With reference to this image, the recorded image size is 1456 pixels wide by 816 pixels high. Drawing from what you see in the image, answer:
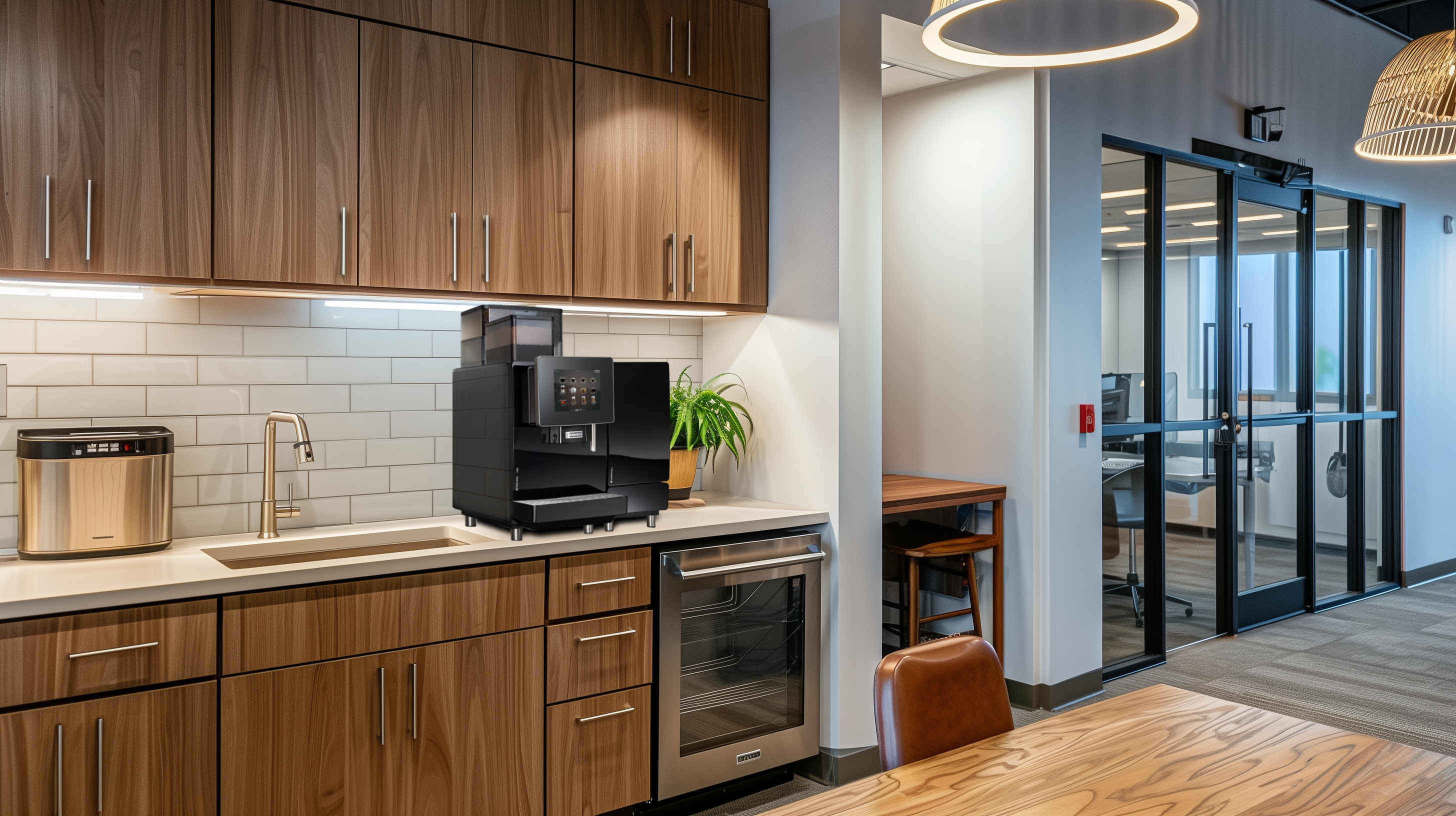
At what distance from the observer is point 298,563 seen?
103 inches

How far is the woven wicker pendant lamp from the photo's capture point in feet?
8.24

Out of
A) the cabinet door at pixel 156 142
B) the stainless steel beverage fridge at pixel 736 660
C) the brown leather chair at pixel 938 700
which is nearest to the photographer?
the brown leather chair at pixel 938 700

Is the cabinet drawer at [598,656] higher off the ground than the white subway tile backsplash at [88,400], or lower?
lower

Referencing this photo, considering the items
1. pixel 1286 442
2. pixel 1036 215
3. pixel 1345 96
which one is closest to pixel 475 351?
pixel 1036 215

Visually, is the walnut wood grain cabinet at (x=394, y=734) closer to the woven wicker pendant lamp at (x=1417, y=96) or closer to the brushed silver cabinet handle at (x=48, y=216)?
the brushed silver cabinet handle at (x=48, y=216)

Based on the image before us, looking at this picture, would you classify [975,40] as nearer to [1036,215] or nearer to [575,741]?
[575,741]

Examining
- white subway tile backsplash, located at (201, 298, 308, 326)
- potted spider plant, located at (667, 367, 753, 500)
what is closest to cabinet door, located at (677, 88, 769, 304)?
potted spider plant, located at (667, 367, 753, 500)

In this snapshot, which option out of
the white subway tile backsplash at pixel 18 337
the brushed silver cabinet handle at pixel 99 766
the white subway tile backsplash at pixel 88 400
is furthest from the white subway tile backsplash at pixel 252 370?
the brushed silver cabinet handle at pixel 99 766

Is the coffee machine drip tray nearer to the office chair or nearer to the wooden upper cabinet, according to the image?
the wooden upper cabinet

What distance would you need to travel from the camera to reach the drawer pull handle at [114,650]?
2029 mm

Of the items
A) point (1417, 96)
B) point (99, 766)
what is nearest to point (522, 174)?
point (99, 766)

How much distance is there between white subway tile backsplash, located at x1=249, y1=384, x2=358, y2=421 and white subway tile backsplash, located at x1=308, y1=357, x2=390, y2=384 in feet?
0.07

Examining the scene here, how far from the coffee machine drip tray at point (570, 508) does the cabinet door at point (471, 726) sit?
31 centimetres

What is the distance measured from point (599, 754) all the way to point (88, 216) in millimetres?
1915
